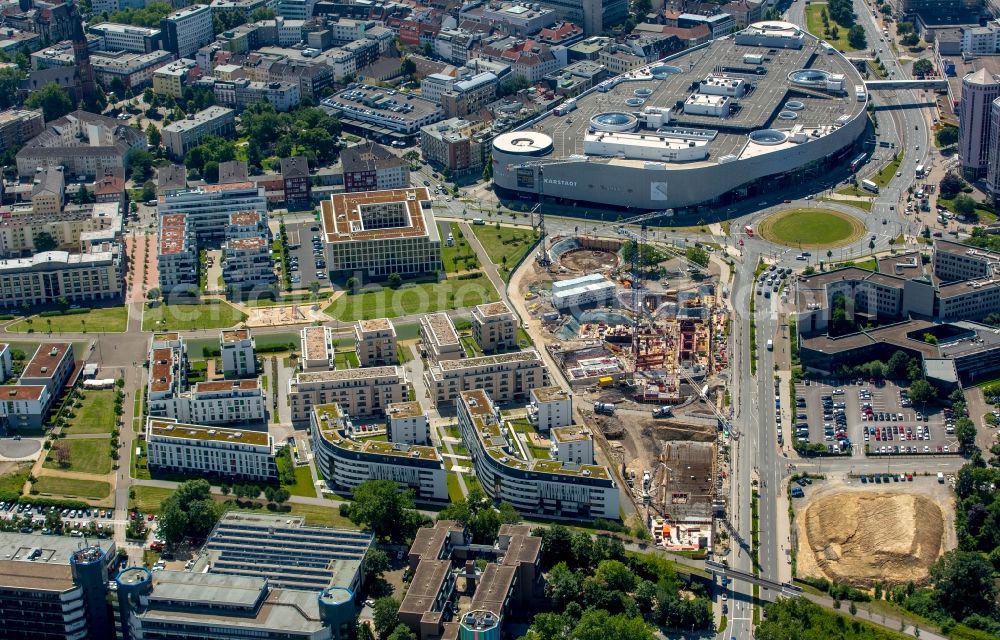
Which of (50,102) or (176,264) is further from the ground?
(50,102)

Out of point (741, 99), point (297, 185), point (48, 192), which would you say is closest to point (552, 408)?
point (297, 185)

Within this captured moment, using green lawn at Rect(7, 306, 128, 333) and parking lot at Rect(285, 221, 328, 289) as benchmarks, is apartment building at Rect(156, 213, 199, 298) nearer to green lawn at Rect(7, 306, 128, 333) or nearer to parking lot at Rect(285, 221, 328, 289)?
green lawn at Rect(7, 306, 128, 333)

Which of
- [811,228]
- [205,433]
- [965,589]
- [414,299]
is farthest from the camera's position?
[811,228]

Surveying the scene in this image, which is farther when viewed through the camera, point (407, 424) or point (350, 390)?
point (350, 390)

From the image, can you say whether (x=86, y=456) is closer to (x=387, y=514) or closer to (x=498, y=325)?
(x=387, y=514)

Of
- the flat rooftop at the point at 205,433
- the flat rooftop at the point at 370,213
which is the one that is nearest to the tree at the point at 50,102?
the flat rooftop at the point at 370,213

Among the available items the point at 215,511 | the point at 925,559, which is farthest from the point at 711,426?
the point at 215,511
